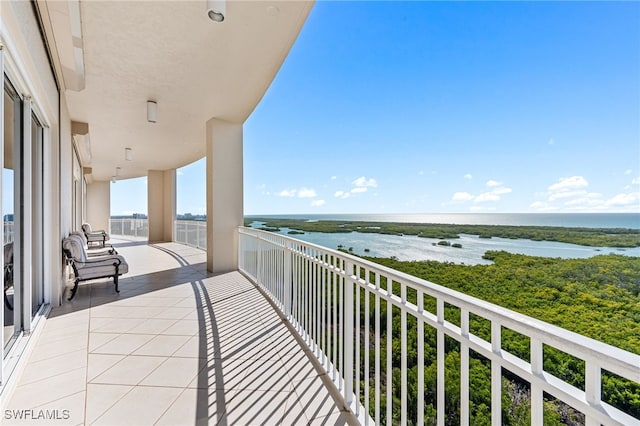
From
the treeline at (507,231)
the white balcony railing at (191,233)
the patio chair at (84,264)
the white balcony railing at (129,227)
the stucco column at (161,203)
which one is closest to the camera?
the patio chair at (84,264)

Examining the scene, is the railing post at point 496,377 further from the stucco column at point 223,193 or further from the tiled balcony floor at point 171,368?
the stucco column at point 223,193

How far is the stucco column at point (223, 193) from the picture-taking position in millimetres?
5668

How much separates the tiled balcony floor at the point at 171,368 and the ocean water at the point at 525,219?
17.1m

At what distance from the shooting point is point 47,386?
2.02 meters

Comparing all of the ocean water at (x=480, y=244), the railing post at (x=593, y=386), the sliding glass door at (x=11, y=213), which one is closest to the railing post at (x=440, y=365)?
the railing post at (x=593, y=386)

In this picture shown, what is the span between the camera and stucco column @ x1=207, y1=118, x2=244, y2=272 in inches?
223

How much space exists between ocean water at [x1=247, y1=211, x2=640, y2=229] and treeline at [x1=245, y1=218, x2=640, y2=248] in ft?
2.82

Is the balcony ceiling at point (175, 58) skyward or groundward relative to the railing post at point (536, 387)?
skyward

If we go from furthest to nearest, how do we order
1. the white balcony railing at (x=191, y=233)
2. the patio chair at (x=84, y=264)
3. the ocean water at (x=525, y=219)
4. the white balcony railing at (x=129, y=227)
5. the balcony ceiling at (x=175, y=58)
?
the ocean water at (x=525, y=219) → the white balcony railing at (x=129, y=227) → the white balcony railing at (x=191, y=233) → the patio chair at (x=84, y=264) → the balcony ceiling at (x=175, y=58)

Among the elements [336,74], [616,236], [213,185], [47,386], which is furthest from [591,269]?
[47,386]

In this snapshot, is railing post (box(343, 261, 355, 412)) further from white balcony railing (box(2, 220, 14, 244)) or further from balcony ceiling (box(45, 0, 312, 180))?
white balcony railing (box(2, 220, 14, 244))

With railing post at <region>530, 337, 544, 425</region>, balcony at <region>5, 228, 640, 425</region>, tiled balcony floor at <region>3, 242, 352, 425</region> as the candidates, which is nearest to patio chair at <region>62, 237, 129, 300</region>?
tiled balcony floor at <region>3, 242, 352, 425</region>

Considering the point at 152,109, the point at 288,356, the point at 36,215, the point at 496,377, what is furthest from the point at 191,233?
the point at 496,377

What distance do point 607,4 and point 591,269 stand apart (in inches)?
324
